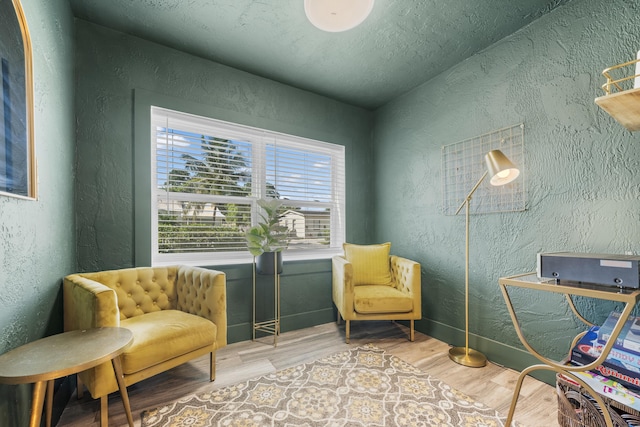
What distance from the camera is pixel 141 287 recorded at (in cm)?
212

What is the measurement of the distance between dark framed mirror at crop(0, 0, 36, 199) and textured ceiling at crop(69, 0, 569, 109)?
3.50 ft

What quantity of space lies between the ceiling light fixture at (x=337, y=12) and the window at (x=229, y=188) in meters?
1.31

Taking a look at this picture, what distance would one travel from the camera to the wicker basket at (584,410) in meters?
1.20

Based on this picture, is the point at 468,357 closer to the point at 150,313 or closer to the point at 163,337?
the point at 163,337

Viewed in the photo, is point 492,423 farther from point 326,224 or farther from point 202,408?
point 326,224

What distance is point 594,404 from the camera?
1.31m

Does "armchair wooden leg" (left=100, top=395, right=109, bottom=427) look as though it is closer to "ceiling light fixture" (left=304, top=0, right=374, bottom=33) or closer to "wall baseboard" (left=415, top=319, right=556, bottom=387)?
"ceiling light fixture" (left=304, top=0, right=374, bottom=33)

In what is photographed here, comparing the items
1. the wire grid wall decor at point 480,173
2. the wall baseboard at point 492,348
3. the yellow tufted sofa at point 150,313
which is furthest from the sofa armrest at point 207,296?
the wire grid wall decor at point 480,173

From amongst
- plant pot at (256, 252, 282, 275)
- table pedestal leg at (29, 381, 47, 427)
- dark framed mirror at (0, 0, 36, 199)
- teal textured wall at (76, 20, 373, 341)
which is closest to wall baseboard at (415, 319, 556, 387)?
teal textured wall at (76, 20, 373, 341)

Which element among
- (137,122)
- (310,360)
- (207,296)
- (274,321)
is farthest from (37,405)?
(137,122)

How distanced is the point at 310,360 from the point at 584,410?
1.67 meters

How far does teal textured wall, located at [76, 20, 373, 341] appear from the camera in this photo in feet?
6.97

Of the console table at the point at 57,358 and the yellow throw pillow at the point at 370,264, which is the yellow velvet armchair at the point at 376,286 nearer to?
the yellow throw pillow at the point at 370,264

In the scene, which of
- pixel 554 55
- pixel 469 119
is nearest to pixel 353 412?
pixel 469 119
